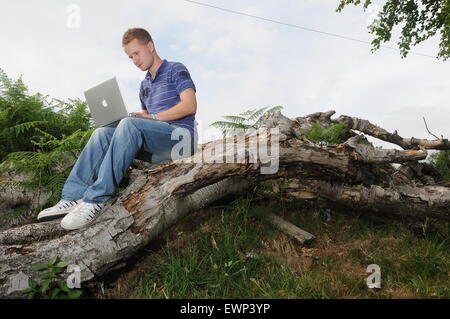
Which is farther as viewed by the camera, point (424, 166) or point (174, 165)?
point (424, 166)

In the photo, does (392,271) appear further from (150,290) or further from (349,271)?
(150,290)

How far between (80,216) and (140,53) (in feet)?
7.00

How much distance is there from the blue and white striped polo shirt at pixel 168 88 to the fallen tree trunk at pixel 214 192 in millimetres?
489

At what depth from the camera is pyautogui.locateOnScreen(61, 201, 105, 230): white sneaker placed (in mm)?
3240

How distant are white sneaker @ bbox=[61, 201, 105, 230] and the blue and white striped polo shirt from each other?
1.32m

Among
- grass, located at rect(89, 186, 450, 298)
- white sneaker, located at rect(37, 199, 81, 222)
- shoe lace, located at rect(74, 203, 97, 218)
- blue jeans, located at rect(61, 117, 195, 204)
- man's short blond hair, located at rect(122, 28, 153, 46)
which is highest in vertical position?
man's short blond hair, located at rect(122, 28, 153, 46)

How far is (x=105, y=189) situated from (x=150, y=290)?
112cm

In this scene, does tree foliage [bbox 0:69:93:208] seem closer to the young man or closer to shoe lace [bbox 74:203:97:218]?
the young man

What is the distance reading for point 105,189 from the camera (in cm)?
335

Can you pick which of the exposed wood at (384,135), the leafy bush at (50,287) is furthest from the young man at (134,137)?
the exposed wood at (384,135)

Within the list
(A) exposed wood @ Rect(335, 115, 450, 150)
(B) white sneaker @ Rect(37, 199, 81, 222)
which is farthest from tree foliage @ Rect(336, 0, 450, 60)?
(B) white sneaker @ Rect(37, 199, 81, 222)

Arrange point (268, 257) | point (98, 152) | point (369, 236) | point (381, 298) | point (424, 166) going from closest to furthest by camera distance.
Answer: point (381, 298), point (268, 257), point (98, 152), point (369, 236), point (424, 166)

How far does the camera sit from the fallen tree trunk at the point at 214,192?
10.2 feet

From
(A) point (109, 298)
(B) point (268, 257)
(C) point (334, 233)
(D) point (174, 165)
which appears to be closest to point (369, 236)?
(C) point (334, 233)
